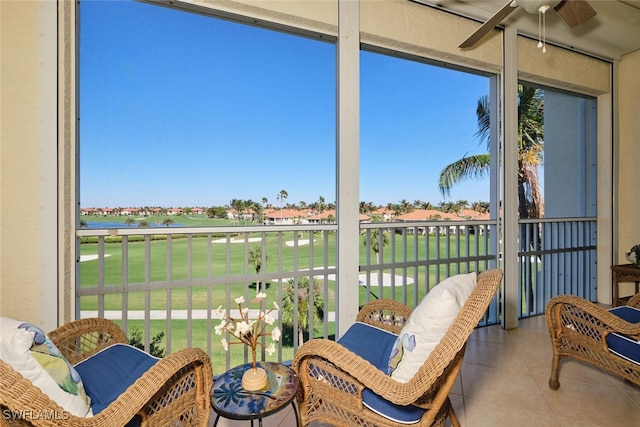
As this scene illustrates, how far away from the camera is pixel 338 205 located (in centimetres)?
241

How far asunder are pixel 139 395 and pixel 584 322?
7.59 ft

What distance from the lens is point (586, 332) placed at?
69.7 inches

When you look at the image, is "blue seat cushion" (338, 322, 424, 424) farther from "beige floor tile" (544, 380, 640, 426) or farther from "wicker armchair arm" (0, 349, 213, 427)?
"beige floor tile" (544, 380, 640, 426)

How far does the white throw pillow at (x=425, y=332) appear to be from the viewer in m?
1.18

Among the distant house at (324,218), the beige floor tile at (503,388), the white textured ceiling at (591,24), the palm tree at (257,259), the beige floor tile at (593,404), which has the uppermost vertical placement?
the white textured ceiling at (591,24)

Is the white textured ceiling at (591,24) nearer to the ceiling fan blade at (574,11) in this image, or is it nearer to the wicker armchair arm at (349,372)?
the ceiling fan blade at (574,11)

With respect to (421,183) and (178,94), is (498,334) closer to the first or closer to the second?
(421,183)

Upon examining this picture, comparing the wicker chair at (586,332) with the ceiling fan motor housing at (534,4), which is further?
the ceiling fan motor housing at (534,4)

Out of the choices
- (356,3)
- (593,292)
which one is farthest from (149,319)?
(593,292)

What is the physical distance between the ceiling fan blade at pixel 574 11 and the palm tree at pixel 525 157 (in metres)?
1.03

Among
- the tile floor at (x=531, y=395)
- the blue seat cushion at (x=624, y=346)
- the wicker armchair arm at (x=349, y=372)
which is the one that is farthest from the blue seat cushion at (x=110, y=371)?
the blue seat cushion at (x=624, y=346)

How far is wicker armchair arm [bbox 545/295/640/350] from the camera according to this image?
1.58 meters

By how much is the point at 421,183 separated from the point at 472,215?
67cm

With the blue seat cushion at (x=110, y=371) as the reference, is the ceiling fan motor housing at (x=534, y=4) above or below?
above
